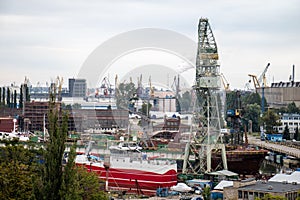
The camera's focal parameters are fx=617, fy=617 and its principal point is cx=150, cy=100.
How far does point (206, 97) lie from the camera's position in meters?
35.8

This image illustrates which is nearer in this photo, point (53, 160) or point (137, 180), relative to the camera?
point (53, 160)

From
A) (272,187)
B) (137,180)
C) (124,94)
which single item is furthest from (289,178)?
(124,94)

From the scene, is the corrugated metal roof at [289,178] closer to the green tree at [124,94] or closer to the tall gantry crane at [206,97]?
the tall gantry crane at [206,97]

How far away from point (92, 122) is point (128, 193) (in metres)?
37.1

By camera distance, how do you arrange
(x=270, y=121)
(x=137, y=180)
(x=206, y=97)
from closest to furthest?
1. (x=137, y=180)
2. (x=206, y=97)
3. (x=270, y=121)

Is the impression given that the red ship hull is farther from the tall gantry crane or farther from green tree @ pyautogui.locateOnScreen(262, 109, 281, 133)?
green tree @ pyautogui.locateOnScreen(262, 109, 281, 133)

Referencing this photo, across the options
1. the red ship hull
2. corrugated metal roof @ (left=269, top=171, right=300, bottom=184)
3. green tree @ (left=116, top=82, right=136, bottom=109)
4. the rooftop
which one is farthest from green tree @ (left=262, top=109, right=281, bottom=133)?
the rooftop

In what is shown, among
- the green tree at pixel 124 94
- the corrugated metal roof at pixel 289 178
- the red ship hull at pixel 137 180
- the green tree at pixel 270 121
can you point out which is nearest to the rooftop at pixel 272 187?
the corrugated metal roof at pixel 289 178

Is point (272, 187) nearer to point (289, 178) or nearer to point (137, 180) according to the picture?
point (289, 178)

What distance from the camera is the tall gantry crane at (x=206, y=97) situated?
116 feet

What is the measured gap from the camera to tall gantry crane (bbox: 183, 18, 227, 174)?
35312 mm

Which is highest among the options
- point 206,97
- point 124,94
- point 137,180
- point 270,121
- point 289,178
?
point 124,94

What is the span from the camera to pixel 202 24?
35938 millimetres

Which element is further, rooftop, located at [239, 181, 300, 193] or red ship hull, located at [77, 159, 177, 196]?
red ship hull, located at [77, 159, 177, 196]
